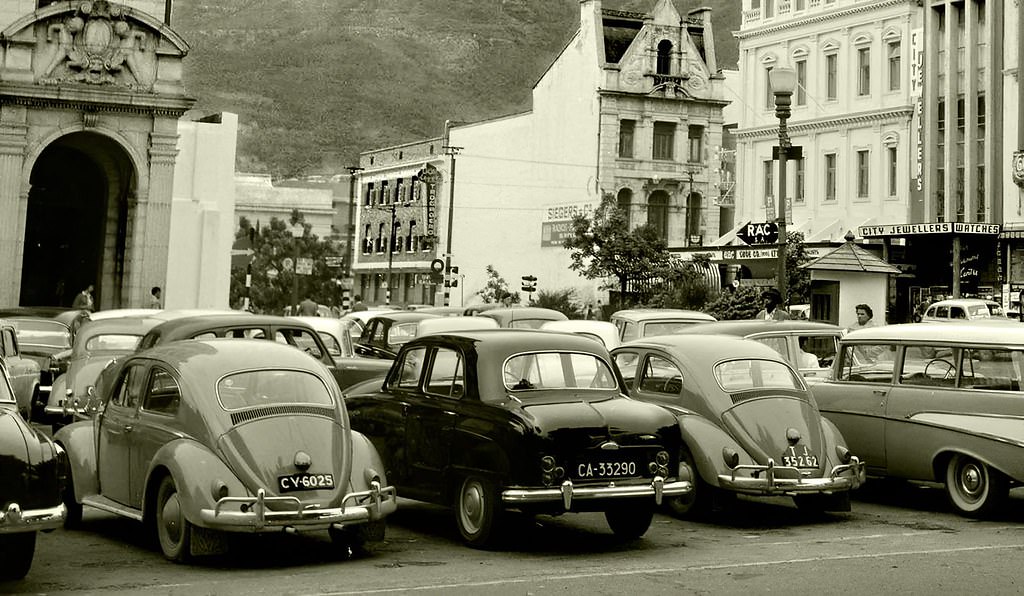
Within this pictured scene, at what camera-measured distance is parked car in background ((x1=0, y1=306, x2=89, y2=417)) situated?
21.3 m

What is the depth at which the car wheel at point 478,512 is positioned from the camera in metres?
11.1

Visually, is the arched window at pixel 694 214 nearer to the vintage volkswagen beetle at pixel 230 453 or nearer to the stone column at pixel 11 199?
the stone column at pixel 11 199

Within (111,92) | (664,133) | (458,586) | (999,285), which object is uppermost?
(664,133)

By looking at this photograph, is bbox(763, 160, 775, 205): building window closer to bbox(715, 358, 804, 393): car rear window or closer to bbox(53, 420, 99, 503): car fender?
bbox(715, 358, 804, 393): car rear window

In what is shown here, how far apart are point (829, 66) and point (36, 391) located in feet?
148

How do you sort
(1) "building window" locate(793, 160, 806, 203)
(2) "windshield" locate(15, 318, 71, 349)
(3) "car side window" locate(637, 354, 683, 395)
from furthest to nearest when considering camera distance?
(1) "building window" locate(793, 160, 806, 203) → (2) "windshield" locate(15, 318, 71, 349) → (3) "car side window" locate(637, 354, 683, 395)

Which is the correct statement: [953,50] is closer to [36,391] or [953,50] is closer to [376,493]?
[36,391]

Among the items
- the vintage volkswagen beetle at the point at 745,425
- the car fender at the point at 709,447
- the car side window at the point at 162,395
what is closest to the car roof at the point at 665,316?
the vintage volkswagen beetle at the point at 745,425

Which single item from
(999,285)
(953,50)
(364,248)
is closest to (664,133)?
(953,50)

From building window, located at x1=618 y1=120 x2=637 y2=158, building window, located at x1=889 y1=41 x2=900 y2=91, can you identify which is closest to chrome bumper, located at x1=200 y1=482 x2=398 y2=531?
building window, located at x1=889 y1=41 x2=900 y2=91

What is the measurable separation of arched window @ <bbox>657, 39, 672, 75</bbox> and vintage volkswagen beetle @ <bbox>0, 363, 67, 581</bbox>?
207ft

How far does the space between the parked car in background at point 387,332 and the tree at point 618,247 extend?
3155cm

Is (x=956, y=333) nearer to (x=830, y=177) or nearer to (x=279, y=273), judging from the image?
(x=830, y=177)

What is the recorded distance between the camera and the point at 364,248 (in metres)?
93.4
